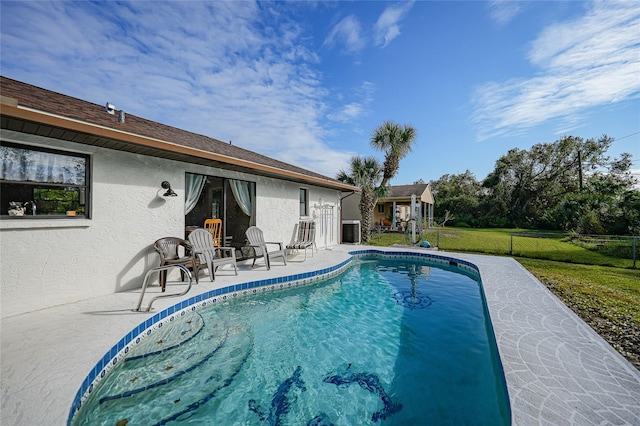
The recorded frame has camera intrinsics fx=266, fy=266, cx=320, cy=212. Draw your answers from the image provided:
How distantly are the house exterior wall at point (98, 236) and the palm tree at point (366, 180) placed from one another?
9.20 metres

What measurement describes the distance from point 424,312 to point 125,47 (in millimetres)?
10142

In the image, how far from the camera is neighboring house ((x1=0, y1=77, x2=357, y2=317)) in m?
3.85

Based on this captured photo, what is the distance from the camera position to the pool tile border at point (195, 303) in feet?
8.45

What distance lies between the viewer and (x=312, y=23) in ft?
30.5

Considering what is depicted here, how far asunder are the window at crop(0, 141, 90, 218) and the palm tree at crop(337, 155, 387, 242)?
11393 millimetres

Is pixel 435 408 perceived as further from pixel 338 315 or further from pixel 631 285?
pixel 631 285

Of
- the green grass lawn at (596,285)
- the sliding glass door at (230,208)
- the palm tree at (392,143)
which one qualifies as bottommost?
the green grass lawn at (596,285)

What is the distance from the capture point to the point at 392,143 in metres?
14.4

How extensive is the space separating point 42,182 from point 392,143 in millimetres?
13522

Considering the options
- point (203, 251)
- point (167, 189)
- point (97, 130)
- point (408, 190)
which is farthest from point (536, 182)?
point (97, 130)

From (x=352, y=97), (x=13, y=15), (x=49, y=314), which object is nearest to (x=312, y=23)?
(x=352, y=97)

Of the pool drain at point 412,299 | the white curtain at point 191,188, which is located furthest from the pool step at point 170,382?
the white curtain at point 191,188

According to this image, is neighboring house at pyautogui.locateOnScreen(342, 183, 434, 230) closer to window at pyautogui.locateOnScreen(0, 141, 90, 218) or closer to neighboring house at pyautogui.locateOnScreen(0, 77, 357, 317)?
neighboring house at pyautogui.locateOnScreen(0, 77, 357, 317)

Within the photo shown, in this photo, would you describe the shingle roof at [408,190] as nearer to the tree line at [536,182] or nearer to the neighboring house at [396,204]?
the neighboring house at [396,204]
